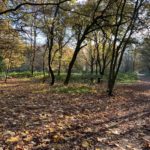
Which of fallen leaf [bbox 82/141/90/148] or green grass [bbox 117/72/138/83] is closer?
fallen leaf [bbox 82/141/90/148]

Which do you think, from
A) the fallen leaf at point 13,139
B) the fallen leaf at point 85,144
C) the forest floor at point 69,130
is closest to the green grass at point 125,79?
the forest floor at point 69,130

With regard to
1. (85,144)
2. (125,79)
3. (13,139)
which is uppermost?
(13,139)

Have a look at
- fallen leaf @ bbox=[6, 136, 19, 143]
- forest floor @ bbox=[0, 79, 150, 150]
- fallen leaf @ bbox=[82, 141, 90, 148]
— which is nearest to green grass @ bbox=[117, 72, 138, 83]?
forest floor @ bbox=[0, 79, 150, 150]

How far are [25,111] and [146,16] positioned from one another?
37.0ft

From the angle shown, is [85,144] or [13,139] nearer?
[13,139]

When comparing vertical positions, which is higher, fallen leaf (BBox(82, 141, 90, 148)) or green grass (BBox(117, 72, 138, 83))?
fallen leaf (BBox(82, 141, 90, 148))

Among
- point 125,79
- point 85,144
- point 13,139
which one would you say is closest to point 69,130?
point 85,144

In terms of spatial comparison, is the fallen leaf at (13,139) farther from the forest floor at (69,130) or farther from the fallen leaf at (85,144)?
the fallen leaf at (85,144)

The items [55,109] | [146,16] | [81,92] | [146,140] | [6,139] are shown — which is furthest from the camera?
[146,16]

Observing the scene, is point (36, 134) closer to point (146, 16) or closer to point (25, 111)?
point (25, 111)

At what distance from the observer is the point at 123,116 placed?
8.28 meters

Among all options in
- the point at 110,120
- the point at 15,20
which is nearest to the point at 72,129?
the point at 110,120

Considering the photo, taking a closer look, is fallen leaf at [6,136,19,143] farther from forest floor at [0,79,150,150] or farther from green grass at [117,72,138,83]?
green grass at [117,72,138,83]

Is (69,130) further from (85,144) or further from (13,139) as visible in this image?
(13,139)
